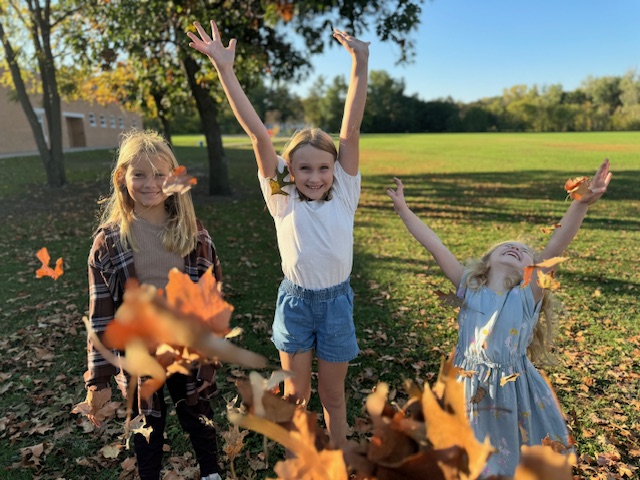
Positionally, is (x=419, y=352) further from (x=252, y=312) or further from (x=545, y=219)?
(x=545, y=219)

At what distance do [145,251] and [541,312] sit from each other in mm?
2164

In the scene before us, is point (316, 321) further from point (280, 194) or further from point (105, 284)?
point (105, 284)

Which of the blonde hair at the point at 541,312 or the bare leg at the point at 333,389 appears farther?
the bare leg at the point at 333,389

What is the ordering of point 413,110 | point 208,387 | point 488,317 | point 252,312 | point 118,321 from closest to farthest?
1. point 118,321
2. point 488,317
3. point 208,387
4. point 252,312
5. point 413,110

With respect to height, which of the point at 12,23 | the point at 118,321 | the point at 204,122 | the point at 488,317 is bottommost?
the point at 488,317

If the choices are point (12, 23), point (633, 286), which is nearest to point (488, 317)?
point (633, 286)

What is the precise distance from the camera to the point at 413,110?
285 ft

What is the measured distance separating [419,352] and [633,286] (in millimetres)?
3731

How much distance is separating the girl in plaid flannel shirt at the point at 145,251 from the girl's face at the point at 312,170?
0.62m

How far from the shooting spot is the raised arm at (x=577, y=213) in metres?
2.17

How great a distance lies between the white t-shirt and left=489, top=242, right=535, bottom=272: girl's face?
77cm

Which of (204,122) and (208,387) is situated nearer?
(208,387)

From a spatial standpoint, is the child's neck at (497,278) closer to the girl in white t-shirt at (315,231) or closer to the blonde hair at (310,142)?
the girl in white t-shirt at (315,231)

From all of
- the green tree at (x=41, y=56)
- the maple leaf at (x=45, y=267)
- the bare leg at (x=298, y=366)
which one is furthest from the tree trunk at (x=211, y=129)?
the maple leaf at (x=45, y=267)
